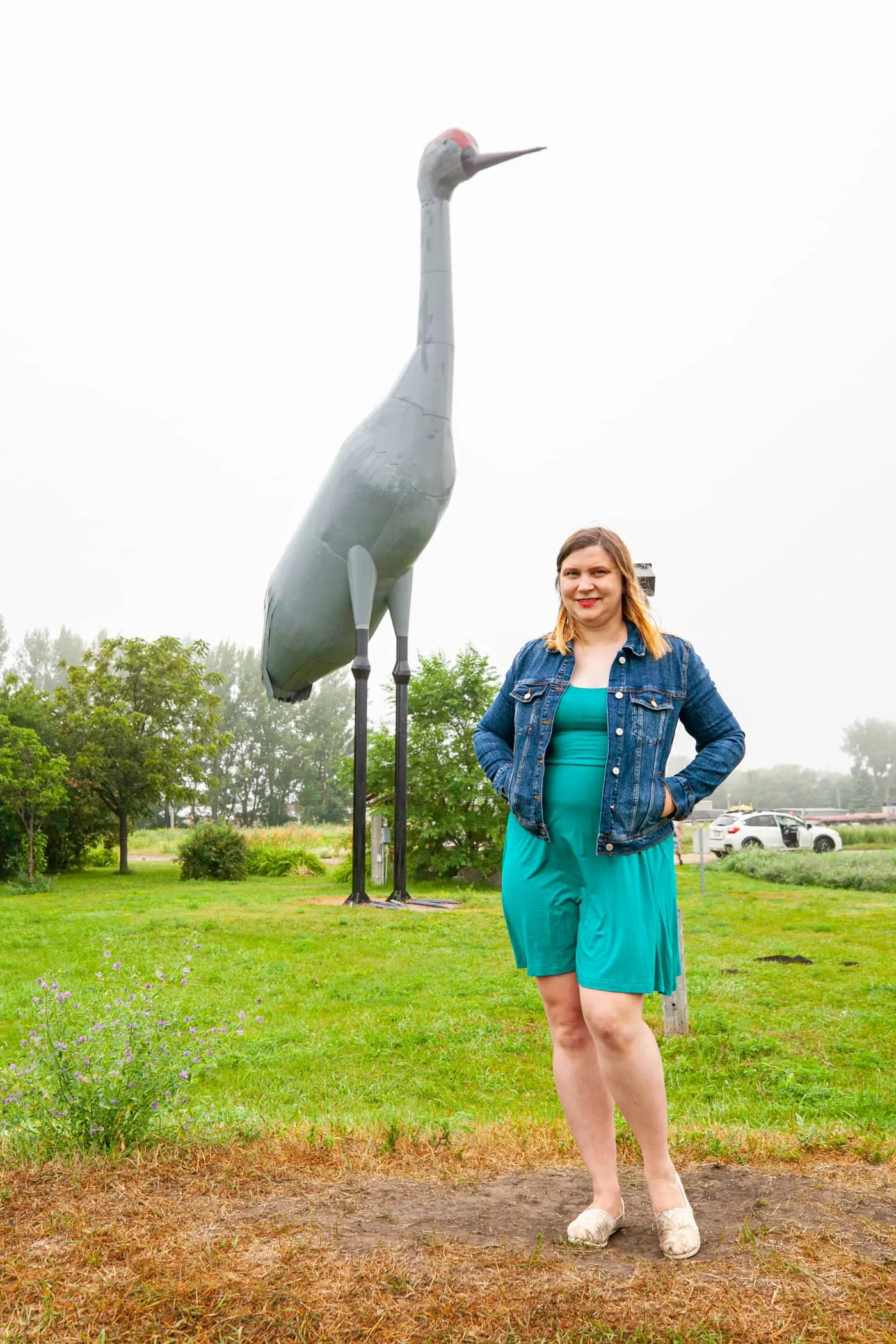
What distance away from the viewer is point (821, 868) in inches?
714

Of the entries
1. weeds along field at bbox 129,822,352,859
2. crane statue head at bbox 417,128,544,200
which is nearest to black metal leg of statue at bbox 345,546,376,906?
crane statue head at bbox 417,128,544,200

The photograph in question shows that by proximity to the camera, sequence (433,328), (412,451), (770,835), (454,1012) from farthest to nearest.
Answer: (770,835), (433,328), (412,451), (454,1012)

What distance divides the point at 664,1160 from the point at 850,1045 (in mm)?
3833

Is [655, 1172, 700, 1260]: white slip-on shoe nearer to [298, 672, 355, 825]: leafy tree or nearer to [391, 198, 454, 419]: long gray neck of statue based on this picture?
[391, 198, 454, 419]: long gray neck of statue

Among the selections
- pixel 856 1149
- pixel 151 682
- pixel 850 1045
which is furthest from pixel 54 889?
pixel 856 1149

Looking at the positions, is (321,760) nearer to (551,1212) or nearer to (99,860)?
(99,860)

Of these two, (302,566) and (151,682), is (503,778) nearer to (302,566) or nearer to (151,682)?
(302,566)

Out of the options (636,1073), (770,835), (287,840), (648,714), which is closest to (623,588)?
(648,714)

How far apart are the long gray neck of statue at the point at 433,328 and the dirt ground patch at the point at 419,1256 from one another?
9.58 m

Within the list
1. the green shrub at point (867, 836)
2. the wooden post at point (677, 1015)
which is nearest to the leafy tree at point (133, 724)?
the wooden post at point (677, 1015)

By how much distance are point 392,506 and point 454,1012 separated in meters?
6.55

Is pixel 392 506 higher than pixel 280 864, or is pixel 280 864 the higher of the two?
pixel 392 506

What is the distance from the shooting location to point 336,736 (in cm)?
6328

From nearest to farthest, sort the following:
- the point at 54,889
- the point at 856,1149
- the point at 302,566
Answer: the point at 856,1149, the point at 302,566, the point at 54,889
